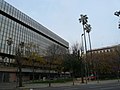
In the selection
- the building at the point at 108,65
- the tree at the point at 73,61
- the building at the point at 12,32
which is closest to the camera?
the tree at the point at 73,61

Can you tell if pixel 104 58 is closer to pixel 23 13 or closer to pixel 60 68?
pixel 60 68

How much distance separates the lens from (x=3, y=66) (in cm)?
7294

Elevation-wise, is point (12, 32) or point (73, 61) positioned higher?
point (12, 32)

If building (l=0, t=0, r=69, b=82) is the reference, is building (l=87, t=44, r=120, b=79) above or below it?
below

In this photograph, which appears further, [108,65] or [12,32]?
[12,32]

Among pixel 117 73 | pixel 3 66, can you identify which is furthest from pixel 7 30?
pixel 117 73

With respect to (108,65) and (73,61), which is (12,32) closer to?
(73,61)

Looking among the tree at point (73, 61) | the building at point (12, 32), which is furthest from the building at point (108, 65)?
the building at point (12, 32)

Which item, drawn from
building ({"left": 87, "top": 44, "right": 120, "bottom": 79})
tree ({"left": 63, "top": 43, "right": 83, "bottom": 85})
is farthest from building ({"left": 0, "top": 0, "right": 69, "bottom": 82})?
building ({"left": 87, "top": 44, "right": 120, "bottom": 79})

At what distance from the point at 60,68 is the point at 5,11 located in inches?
1261

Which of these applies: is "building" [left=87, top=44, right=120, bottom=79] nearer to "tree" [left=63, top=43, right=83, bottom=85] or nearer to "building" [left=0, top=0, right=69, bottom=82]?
"tree" [left=63, top=43, right=83, bottom=85]

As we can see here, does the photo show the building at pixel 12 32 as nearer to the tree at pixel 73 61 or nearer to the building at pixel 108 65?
the tree at pixel 73 61

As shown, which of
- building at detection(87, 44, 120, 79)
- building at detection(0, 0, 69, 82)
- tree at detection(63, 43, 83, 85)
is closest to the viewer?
tree at detection(63, 43, 83, 85)

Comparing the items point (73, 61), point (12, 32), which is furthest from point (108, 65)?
point (12, 32)
